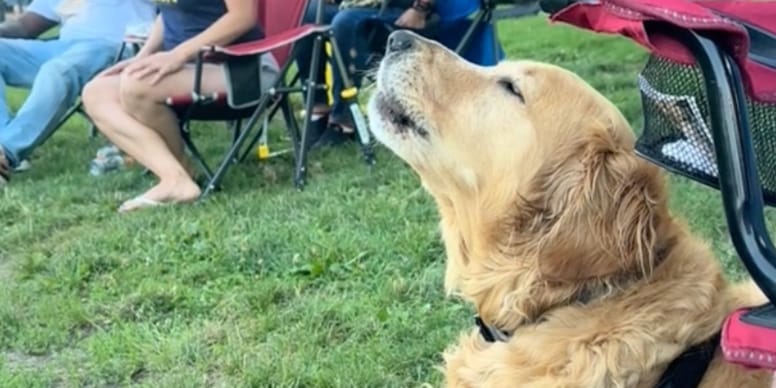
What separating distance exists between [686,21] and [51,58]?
6.38 meters

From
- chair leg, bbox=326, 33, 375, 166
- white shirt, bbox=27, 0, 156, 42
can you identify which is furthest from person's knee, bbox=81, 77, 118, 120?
white shirt, bbox=27, 0, 156, 42

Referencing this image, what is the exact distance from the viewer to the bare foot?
19.1 feet

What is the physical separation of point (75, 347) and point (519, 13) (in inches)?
355

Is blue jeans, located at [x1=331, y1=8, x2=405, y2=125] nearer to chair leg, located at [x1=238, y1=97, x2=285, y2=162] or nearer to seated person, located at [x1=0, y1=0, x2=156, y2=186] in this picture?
chair leg, located at [x1=238, y1=97, x2=285, y2=162]

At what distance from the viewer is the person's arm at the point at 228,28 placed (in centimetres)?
599

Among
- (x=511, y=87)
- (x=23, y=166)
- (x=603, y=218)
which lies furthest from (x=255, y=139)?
(x=603, y=218)

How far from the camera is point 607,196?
2.49m

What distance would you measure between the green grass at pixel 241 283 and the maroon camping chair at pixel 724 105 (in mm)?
1010

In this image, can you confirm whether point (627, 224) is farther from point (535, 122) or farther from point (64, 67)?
point (64, 67)

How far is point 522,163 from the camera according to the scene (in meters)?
2.74

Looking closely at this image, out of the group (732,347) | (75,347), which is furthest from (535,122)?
(75,347)

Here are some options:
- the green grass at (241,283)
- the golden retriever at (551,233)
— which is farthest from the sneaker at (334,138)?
the golden retriever at (551,233)

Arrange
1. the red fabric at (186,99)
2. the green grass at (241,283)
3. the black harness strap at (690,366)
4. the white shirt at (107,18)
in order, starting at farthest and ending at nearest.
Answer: the white shirt at (107,18) < the red fabric at (186,99) < the green grass at (241,283) < the black harness strap at (690,366)

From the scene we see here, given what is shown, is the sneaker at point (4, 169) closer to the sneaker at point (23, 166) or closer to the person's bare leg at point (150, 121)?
the sneaker at point (23, 166)
